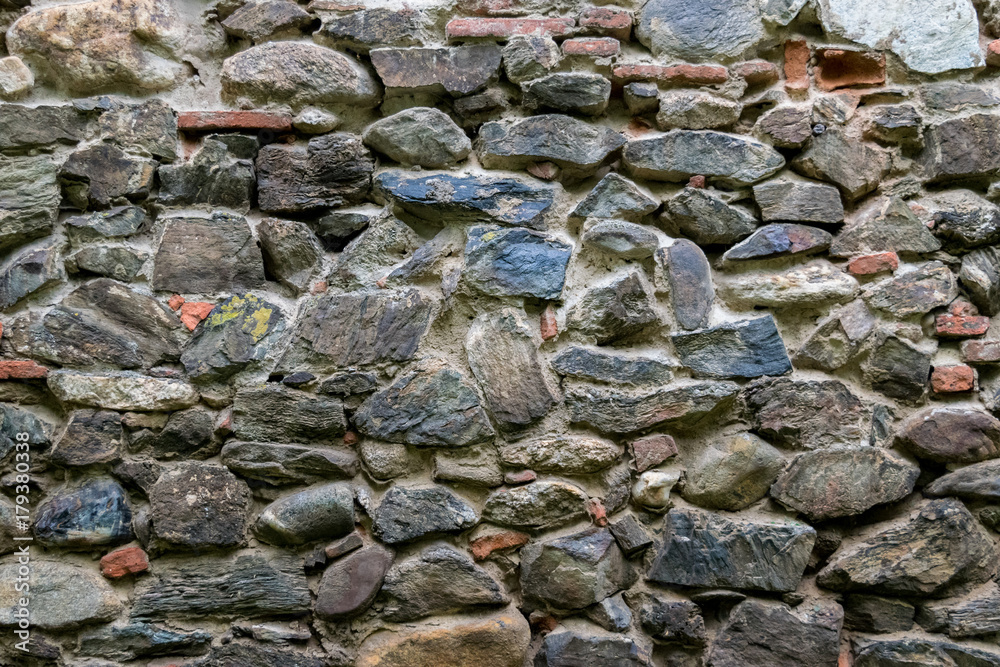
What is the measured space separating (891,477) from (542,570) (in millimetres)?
815

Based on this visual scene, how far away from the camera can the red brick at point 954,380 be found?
1.51 m

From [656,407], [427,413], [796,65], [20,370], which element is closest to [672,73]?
[796,65]

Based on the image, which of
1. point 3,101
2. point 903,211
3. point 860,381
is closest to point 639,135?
point 903,211

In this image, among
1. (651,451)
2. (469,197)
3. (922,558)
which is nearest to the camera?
(922,558)

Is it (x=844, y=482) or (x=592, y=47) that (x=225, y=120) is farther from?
(x=844, y=482)

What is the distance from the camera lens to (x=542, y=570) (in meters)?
1.46

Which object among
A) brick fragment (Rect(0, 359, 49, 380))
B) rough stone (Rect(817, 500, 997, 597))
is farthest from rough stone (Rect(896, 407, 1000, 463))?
brick fragment (Rect(0, 359, 49, 380))

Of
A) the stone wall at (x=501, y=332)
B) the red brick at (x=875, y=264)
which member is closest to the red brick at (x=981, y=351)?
the stone wall at (x=501, y=332)

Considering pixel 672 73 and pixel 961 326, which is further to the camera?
pixel 672 73

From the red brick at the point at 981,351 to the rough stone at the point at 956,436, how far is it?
0.40ft

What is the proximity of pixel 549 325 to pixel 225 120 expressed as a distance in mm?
1000

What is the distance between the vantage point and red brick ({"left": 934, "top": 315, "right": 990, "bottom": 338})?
60.6 inches

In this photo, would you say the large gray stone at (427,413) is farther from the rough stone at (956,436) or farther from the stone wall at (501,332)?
the rough stone at (956,436)

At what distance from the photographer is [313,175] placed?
167 cm
